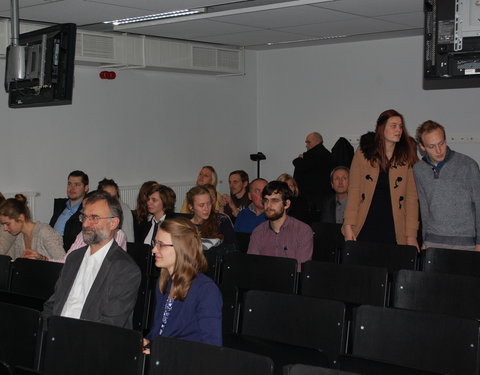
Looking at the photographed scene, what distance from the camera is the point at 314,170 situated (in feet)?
29.9

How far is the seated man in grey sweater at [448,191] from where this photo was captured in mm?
4915

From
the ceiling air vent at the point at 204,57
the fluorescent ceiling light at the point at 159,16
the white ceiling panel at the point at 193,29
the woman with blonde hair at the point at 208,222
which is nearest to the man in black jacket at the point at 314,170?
the white ceiling panel at the point at 193,29

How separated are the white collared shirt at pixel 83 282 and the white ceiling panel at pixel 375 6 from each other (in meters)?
4.00

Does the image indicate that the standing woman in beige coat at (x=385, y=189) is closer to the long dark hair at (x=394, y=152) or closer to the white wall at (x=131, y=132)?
the long dark hair at (x=394, y=152)

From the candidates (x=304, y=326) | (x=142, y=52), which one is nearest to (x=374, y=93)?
(x=142, y=52)

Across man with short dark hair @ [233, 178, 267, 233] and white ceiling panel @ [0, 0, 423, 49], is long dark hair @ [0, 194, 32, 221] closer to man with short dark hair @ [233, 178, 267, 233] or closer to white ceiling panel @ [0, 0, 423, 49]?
man with short dark hair @ [233, 178, 267, 233]

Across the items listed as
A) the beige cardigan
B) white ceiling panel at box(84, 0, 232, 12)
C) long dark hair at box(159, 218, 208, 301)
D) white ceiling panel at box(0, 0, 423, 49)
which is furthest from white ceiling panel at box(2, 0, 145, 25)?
long dark hair at box(159, 218, 208, 301)

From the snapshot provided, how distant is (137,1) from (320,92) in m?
4.39

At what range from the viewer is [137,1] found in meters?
6.79

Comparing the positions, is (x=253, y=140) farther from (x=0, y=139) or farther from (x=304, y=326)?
(x=304, y=326)

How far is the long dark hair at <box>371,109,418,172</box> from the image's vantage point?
5258 millimetres

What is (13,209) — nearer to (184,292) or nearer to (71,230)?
(71,230)

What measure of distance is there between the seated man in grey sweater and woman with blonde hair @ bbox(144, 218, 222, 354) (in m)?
2.00

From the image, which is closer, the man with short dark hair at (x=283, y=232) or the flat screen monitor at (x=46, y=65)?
the man with short dark hair at (x=283, y=232)
